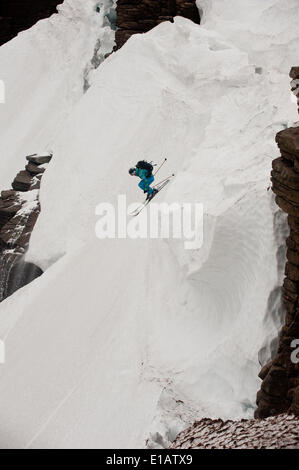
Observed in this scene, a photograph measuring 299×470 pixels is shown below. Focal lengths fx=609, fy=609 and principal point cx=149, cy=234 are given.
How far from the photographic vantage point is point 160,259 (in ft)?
58.4

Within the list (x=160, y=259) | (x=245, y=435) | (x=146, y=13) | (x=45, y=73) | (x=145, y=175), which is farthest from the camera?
(x=45, y=73)

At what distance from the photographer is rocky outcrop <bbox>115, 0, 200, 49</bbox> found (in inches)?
1171

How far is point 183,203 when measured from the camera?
56.9ft

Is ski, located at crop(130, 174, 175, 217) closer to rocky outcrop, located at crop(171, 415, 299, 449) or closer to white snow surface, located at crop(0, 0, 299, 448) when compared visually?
white snow surface, located at crop(0, 0, 299, 448)

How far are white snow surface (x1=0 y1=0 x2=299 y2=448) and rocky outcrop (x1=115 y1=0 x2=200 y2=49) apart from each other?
1.78m

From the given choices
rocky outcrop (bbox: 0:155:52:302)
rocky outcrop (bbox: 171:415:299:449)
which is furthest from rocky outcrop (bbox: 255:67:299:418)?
rocky outcrop (bbox: 0:155:52:302)

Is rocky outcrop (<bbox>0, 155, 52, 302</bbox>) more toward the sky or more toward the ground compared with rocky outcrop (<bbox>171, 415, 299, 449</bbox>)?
more toward the sky

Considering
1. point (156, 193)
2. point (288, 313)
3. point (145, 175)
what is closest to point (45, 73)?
point (145, 175)

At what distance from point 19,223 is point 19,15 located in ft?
70.8

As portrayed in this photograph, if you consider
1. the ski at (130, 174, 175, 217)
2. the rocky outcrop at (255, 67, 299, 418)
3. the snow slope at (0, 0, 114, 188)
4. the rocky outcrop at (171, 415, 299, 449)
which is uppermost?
the snow slope at (0, 0, 114, 188)

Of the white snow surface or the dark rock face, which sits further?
the dark rock face

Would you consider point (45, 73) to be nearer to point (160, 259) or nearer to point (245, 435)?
point (160, 259)

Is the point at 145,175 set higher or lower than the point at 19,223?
higher
